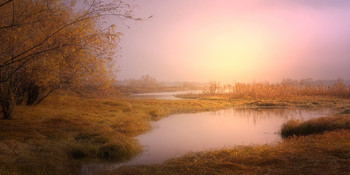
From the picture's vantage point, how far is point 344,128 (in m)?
11.8

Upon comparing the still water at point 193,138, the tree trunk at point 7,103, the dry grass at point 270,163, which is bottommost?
the still water at point 193,138

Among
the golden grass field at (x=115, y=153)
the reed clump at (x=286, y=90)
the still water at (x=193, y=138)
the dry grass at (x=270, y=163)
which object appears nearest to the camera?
the dry grass at (x=270, y=163)

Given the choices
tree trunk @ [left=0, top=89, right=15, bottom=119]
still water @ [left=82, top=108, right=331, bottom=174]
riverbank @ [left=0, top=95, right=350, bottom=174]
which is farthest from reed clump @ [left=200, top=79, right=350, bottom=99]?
tree trunk @ [left=0, top=89, right=15, bottom=119]

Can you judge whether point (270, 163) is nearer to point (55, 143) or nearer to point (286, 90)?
point (55, 143)

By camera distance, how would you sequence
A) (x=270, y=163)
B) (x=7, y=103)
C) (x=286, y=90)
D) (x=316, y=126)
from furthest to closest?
(x=286, y=90), (x=316, y=126), (x=7, y=103), (x=270, y=163)

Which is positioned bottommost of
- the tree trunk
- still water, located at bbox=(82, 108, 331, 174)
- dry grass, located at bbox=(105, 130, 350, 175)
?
still water, located at bbox=(82, 108, 331, 174)

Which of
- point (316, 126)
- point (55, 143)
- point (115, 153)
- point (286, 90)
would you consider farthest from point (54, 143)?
point (286, 90)

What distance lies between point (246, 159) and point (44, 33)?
8.16 meters

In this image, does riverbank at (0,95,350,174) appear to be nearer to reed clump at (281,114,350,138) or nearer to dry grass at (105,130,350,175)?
dry grass at (105,130,350,175)

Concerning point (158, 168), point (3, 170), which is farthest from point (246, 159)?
point (3, 170)

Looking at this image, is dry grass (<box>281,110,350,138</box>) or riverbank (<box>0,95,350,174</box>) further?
dry grass (<box>281,110,350,138</box>)

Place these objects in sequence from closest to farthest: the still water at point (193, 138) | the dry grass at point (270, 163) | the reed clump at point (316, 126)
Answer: the dry grass at point (270, 163) → the still water at point (193, 138) → the reed clump at point (316, 126)

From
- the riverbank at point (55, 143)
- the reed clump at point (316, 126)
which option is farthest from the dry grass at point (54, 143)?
the reed clump at point (316, 126)

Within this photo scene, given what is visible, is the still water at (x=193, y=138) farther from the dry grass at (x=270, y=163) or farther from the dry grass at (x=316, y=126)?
the dry grass at (x=270, y=163)
